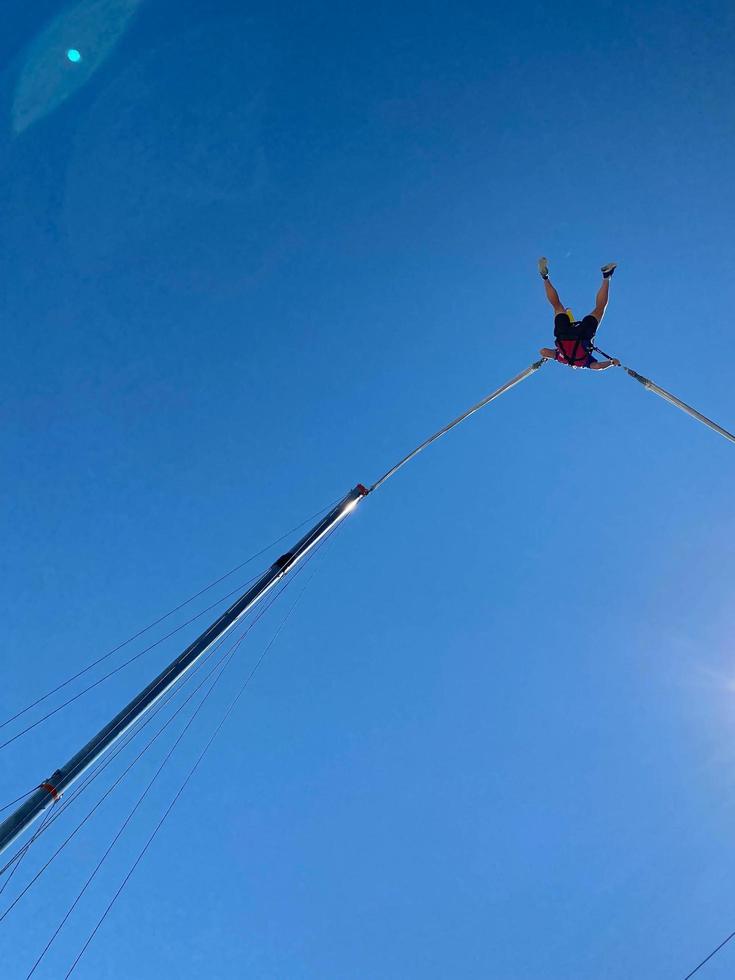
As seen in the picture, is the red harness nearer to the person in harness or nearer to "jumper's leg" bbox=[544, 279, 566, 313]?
the person in harness

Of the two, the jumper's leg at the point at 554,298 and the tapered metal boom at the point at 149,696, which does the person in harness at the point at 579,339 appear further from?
the tapered metal boom at the point at 149,696

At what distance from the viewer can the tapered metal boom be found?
232 inches

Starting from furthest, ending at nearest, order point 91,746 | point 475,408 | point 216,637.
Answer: point 475,408 → point 216,637 → point 91,746

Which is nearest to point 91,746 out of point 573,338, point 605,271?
point 573,338

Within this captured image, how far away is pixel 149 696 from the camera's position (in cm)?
709

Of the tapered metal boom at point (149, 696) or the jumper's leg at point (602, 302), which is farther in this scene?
the jumper's leg at point (602, 302)

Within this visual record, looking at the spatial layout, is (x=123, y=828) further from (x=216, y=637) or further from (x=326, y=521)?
(x=326, y=521)

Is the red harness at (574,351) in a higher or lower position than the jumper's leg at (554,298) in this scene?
lower

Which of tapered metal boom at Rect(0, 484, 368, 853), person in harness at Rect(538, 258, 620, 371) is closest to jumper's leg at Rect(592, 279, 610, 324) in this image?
person in harness at Rect(538, 258, 620, 371)

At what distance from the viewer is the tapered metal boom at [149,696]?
232 inches

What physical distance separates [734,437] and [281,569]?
7.26m

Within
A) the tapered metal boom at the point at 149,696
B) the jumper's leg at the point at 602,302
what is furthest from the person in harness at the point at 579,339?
the tapered metal boom at the point at 149,696

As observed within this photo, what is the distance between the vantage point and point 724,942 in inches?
397

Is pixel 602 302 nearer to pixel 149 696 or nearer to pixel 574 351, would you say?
pixel 574 351
